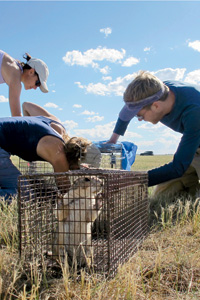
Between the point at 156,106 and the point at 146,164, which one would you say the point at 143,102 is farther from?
the point at 146,164

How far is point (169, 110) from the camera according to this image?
3230 millimetres

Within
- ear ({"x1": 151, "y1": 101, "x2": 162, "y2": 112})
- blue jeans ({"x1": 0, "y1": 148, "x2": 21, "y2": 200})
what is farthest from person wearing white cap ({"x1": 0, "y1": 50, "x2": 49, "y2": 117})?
ear ({"x1": 151, "y1": 101, "x2": 162, "y2": 112})

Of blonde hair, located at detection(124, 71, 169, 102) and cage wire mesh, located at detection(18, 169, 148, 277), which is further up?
blonde hair, located at detection(124, 71, 169, 102)

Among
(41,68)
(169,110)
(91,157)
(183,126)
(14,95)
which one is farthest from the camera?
(41,68)

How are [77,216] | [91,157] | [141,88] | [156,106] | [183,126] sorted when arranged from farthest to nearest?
[91,157] < [183,126] < [156,106] < [141,88] < [77,216]

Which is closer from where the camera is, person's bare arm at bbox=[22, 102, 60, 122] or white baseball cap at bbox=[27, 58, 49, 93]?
white baseball cap at bbox=[27, 58, 49, 93]

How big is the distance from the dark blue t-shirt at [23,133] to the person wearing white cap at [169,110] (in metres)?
0.92

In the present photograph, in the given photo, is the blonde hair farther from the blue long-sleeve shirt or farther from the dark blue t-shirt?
the dark blue t-shirt

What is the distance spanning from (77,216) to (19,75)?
2.50 meters

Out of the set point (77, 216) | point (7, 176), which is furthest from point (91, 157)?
point (77, 216)

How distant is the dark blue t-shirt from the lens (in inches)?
126

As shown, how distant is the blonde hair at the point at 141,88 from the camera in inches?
111

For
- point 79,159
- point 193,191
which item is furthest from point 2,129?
point 193,191

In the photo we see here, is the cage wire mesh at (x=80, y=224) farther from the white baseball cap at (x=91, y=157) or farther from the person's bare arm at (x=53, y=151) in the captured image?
the white baseball cap at (x=91, y=157)
